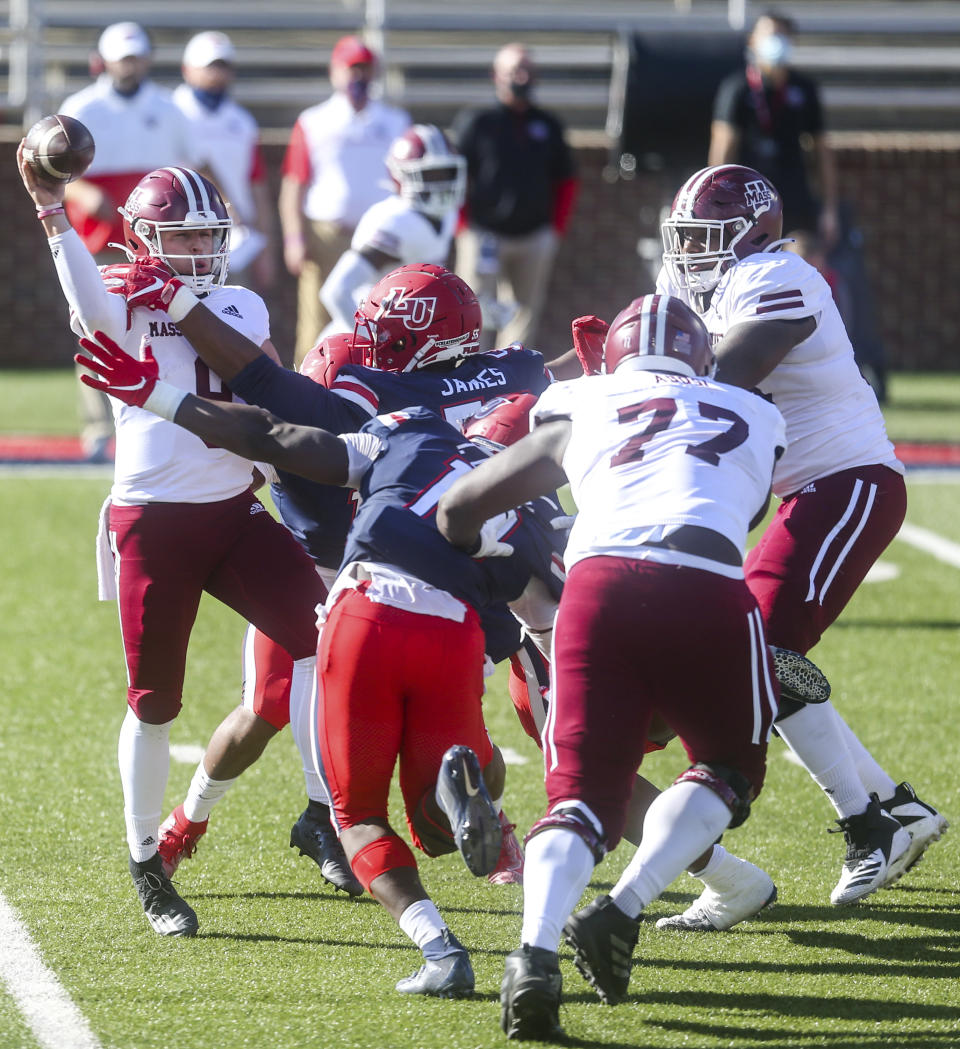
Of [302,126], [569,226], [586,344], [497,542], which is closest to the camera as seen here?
[497,542]

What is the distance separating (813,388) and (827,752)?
101 cm

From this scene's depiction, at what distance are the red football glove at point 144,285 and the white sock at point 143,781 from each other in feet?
3.40

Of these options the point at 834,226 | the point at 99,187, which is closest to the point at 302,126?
the point at 99,187

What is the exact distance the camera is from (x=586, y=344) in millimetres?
4758

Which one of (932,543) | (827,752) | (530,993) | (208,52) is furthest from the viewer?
(208,52)

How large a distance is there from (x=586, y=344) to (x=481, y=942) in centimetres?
161

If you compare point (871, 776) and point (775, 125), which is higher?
point (775, 125)

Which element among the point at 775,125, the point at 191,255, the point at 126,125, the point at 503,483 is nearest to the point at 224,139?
the point at 126,125

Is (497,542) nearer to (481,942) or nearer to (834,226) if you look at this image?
(481,942)

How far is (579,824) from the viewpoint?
358 cm

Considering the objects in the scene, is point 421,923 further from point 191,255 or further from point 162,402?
point 191,255

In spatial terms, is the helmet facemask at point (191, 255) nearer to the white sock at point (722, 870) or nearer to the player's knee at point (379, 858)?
the player's knee at point (379, 858)

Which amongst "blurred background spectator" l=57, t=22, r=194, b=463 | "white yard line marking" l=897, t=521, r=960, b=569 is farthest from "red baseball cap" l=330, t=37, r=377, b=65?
"white yard line marking" l=897, t=521, r=960, b=569

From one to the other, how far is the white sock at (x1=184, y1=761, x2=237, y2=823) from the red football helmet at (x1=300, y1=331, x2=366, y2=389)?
42.8 inches
